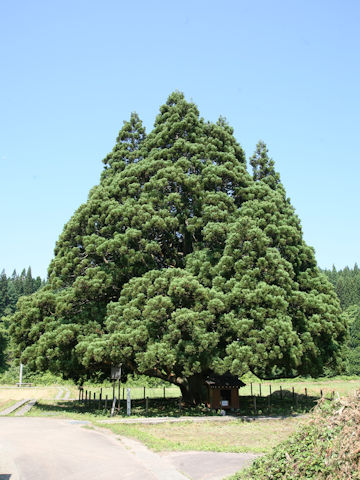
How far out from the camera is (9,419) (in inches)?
672

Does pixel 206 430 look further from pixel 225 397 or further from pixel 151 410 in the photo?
pixel 151 410

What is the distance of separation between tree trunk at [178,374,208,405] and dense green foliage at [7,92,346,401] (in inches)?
2.8

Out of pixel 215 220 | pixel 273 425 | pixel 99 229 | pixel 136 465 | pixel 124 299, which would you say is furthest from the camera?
pixel 99 229

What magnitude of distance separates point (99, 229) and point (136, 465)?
13831mm

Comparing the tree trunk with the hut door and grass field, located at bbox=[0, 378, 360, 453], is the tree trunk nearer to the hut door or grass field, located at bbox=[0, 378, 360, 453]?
grass field, located at bbox=[0, 378, 360, 453]

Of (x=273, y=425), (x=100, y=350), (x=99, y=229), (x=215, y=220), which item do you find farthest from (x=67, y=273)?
(x=273, y=425)

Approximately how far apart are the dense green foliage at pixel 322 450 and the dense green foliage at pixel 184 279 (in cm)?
1021

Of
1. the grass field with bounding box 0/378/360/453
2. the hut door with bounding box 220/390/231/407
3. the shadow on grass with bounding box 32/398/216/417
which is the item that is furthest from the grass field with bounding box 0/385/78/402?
the hut door with bounding box 220/390/231/407

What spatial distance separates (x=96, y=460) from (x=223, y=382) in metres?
10.5

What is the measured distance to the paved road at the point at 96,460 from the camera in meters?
8.28

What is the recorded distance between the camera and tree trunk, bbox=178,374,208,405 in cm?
2053

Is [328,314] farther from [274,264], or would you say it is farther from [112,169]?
[112,169]

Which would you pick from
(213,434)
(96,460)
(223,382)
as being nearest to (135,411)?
(223,382)

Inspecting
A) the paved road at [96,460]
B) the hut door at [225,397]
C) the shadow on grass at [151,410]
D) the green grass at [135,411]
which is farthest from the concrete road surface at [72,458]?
the hut door at [225,397]
